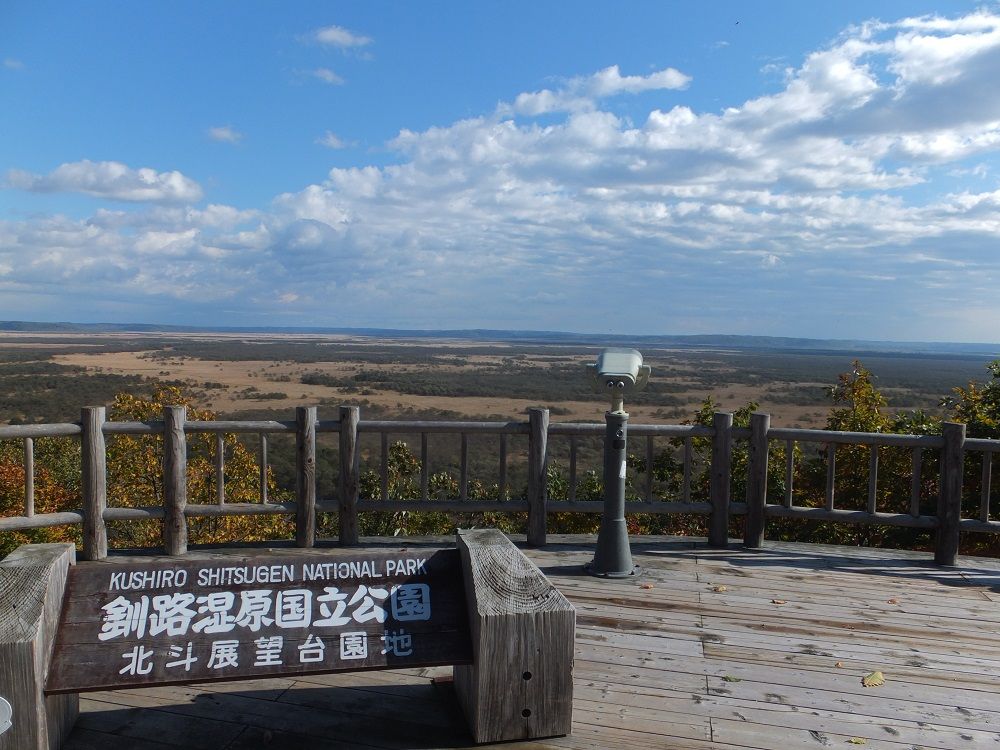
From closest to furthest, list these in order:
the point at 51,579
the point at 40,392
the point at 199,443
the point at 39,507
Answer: the point at 51,579 < the point at 39,507 < the point at 199,443 < the point at 40,392

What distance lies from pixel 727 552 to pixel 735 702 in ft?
9.54

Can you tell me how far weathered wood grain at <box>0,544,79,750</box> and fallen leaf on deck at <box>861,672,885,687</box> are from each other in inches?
153

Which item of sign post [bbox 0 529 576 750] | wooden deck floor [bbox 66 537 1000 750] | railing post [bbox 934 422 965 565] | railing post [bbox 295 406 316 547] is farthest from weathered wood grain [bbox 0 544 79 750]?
railing post [bbox 934 422 965 565]

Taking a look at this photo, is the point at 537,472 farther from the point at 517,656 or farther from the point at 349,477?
the point at 517,656

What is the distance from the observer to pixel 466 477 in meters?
6.70

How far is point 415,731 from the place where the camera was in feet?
11.9

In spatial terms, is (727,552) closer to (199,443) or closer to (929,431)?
(929,431)

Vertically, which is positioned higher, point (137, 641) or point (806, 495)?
point (137, 641)

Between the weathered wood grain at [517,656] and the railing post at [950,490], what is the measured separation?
4.40m

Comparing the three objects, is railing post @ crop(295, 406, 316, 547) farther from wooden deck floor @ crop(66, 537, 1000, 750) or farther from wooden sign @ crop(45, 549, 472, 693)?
wooden sign @ crop(45, 549, 472, 693)

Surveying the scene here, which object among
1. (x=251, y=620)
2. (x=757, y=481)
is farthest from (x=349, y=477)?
(x=757, y=481)

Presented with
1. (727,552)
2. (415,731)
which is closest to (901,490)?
(727,552)

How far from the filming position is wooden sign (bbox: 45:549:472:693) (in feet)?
10.4

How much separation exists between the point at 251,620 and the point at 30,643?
0.80m
